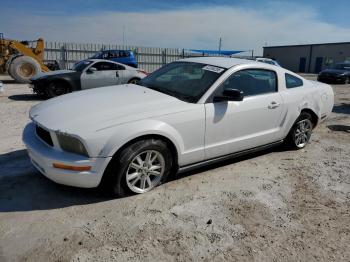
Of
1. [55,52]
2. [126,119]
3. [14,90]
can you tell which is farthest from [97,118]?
[55,52]

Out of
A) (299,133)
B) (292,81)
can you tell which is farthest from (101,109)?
(299,133)

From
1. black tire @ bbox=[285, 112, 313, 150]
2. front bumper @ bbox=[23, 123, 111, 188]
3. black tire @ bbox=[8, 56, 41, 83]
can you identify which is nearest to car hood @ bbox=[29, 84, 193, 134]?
front bumper @ bbox=[23, 123, 111, 188]

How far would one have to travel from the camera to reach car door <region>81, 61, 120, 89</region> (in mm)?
10180

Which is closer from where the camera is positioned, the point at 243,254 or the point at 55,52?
the point at 243,254

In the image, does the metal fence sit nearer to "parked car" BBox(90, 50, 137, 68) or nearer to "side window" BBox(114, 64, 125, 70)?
"parked car" BBox(90, 50, 137, 68)

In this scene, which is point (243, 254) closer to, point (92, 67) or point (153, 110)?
point (153, 110)

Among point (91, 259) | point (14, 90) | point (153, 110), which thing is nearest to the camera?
point (91, 259)

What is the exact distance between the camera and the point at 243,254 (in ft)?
9.24

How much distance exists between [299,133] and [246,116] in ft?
5.12

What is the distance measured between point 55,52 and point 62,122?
779 inches

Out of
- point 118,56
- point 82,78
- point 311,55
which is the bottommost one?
point 82,78

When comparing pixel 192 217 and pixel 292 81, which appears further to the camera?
pixel 292 81

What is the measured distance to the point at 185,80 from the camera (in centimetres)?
442

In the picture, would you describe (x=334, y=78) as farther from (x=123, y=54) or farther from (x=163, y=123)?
(x=163, y=123)
